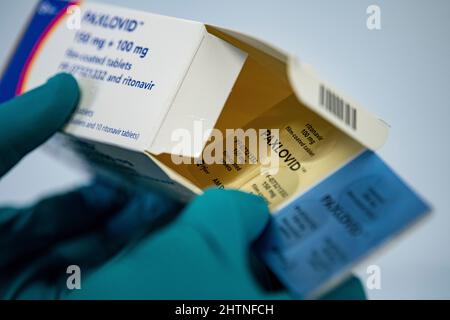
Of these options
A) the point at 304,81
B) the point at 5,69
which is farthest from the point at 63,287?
the point at 304,81

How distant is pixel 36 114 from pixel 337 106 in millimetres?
467

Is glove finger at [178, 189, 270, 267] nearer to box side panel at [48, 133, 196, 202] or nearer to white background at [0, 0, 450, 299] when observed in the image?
box side panel at [48, 133, 196, 202]

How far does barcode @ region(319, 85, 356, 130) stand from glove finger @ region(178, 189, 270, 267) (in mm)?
155

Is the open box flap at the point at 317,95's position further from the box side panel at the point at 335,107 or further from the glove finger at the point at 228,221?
the glove finger at the point at 228,221

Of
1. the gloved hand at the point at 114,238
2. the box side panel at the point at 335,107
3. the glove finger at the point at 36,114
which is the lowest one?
the gloved hand at the point at 114,238

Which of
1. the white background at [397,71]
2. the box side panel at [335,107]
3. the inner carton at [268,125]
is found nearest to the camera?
the box side panel at [335,107]

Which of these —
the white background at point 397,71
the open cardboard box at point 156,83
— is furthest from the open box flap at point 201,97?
the white background at point 397,71

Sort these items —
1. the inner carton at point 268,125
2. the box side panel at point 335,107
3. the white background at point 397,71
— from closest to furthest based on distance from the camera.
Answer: the box side panel at point 335,107, the inner carton at point 268,125, the white background at point 397,71

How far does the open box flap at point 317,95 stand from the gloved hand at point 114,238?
16 cm

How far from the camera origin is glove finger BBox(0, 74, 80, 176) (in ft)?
2.53

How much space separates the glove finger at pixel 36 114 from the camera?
2.53ft

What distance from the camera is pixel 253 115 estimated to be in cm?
81

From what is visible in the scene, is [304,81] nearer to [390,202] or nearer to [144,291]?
[390,202]
